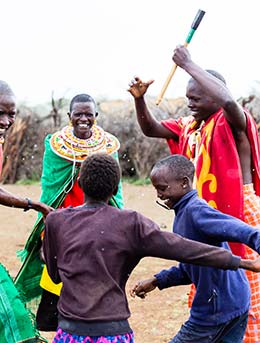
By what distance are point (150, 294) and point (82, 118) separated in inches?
93.0

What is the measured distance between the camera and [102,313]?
2.70 m

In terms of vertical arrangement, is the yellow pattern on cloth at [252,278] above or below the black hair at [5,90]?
below

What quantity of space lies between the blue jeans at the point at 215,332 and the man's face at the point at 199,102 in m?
1.15

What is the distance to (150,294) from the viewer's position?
6.40m

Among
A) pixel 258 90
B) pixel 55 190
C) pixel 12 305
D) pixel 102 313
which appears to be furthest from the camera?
pixel 258 90

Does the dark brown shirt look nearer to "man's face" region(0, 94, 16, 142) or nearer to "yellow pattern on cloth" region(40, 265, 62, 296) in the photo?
"man's face" region(0, 94, 16, 142)

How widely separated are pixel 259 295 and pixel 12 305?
1.31 meters

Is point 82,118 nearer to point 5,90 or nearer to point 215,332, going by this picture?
point 5,90

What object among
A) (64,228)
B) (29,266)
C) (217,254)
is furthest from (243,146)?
(29,266)

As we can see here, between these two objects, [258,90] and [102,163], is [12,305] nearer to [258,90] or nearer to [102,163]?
[102,163]

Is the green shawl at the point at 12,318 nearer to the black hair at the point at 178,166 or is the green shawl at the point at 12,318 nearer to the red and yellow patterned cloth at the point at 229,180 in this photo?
the red and yellow patterned cloth at the point at 229,180

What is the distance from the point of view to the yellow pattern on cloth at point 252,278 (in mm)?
3592

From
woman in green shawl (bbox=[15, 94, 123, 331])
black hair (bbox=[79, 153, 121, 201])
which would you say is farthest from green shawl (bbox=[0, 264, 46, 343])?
woman in green shawl (bbox=[15, 94, 123, 331])

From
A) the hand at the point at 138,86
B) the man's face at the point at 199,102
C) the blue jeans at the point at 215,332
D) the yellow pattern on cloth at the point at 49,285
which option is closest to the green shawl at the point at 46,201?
the yellow pattern on cloth at the point at 49,285
